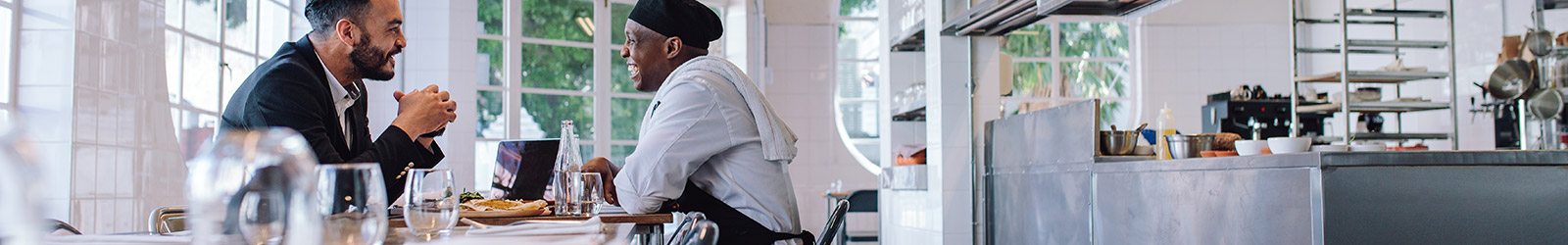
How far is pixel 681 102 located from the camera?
102 inches

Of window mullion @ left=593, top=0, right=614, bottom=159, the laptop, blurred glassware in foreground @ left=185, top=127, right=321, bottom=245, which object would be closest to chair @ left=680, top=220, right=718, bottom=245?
blurred glassware in foreground @ left=185, top=127, right=321, bottom=245

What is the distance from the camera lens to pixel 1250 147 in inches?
134

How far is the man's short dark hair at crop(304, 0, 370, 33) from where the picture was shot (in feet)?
7.46

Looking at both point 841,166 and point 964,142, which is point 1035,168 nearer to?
→ point 964,142

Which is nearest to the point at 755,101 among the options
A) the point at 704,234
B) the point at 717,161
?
the point at 717,161

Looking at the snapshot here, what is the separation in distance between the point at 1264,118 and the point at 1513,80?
177 centimetres

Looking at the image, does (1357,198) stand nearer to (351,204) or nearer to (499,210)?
(499,210)

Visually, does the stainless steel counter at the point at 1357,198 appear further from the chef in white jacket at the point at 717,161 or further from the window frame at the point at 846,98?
the window frame at the point at 846,98

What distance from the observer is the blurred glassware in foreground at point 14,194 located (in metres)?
0.41

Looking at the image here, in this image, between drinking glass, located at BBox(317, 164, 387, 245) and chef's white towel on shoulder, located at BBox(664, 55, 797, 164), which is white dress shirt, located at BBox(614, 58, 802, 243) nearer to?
chef's white towel on shoulder, located at BBox(664, 55, 797, 164)

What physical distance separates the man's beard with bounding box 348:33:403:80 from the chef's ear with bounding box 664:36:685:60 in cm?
74

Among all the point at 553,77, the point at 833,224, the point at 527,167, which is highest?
the point at 553,77

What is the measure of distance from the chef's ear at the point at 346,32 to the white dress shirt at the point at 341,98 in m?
0.06

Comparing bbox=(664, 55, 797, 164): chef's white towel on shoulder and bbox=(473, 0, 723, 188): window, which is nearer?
bbox=(664, 55, 797, 164): chef's white towel on shoulder
